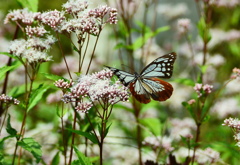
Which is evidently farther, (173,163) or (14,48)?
(173,163)

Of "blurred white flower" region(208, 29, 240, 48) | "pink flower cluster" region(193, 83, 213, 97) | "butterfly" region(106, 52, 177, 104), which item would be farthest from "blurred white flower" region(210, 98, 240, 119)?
"butterfly" region(106, 52, 177, 104)

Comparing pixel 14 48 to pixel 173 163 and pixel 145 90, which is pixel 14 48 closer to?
pixel 145 90

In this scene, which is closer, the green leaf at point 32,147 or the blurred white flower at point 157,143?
the green leaf at point 32,147

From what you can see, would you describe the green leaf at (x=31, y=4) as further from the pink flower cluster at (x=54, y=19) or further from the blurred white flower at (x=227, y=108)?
the blurred white flower at (x=227, y=108)

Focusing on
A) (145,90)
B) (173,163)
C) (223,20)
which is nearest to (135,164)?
(173,163)

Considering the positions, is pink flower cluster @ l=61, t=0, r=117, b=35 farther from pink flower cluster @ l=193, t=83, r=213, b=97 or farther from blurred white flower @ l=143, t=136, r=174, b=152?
blurred white flower @ l=143, t=136, r=174, b=152

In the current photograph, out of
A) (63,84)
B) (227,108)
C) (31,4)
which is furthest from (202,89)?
(227,108)

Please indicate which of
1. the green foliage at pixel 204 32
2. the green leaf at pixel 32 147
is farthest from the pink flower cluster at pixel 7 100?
the green foliage at pixel 204 32

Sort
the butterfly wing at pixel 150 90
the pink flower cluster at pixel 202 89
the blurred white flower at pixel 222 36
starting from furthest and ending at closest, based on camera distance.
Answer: the blurred white flower at pixel 222 36 < the pink flower cluster at pixel 202 89 < the butterfly wing at pixel 150 90
